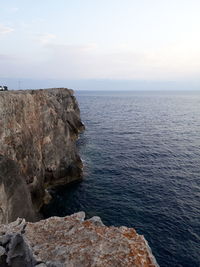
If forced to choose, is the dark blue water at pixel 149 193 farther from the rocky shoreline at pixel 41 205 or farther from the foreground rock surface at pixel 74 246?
the foreground rock surface at pixel 74 246

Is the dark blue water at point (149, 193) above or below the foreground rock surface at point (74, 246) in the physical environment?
below

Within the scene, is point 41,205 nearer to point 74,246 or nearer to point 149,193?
point 149,193

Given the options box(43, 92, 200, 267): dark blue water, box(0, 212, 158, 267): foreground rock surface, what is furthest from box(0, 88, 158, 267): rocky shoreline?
box(43, 92, 200, 267): dark blue water

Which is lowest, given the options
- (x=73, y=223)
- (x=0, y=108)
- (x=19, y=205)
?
(x=19, y=205)

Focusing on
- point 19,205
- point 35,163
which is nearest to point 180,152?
point 35,163

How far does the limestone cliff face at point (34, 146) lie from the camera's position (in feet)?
101

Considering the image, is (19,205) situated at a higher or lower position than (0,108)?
lower

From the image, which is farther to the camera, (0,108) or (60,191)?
(60,191)

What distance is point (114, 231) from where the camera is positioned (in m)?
15.2

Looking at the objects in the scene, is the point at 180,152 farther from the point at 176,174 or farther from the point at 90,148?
the point at 90,148

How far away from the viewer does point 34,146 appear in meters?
37.4

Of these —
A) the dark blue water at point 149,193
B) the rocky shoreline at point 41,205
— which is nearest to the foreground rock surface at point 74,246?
the rocky shoreline at point 41,205

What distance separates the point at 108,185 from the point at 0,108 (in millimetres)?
23132

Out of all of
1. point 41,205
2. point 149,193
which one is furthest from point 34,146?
point 149,193
